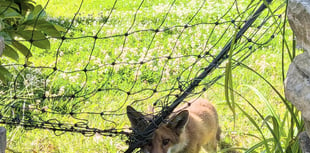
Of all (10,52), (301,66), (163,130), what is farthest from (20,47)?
(301,66)

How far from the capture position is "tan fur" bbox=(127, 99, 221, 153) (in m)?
3.84

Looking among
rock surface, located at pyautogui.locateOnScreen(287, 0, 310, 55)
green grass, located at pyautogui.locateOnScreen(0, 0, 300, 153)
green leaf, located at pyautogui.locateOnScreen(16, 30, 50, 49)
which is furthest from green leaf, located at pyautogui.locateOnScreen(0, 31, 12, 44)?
rock surface, located at pyautogui.locateOnScreen(287, 0, 310, 55)

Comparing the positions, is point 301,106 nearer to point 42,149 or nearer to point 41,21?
point 41,21

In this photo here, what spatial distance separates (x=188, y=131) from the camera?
444 centimetres

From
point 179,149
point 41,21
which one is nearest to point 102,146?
point 179,149

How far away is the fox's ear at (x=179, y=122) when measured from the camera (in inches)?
151

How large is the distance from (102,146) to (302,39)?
100 inches

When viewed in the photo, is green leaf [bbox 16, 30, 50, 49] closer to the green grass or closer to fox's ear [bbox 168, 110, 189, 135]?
the green grass

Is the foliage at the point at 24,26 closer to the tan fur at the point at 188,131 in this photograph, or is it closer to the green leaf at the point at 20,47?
the green leaf at the point at 20,47

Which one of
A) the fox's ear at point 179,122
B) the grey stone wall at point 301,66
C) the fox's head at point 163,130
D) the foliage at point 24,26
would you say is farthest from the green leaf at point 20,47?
the grey stone wall at point 301,66

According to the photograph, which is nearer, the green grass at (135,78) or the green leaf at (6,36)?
the green leaf at (6,36)

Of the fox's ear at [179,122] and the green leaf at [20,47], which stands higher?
the green leaf at [20,47]

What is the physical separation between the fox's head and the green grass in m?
0.18

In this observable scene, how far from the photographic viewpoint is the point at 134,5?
9.26 meters
